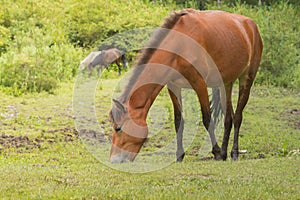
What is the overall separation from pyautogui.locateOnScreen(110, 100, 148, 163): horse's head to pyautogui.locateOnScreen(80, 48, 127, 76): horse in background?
418 inches

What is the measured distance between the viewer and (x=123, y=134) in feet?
21.7

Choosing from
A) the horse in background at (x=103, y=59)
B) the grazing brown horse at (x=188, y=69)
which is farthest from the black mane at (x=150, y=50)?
the horse in background at (x=103, y=59)

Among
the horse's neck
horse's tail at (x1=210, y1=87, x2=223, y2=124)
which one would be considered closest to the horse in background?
horse's tail at (x1=210, y1=87, x2=223, y2=124)

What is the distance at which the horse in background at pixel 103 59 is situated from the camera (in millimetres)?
17312

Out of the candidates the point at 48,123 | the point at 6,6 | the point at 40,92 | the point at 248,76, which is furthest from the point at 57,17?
the point at 248,76

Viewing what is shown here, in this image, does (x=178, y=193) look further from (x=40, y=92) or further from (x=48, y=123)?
(x=40, y=92)

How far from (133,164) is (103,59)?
11.5m

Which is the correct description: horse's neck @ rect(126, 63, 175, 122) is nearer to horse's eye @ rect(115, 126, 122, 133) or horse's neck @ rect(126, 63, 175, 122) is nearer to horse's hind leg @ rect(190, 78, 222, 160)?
horse's eye @ rect(115, 126, 122, 133)

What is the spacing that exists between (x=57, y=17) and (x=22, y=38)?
3.97 m

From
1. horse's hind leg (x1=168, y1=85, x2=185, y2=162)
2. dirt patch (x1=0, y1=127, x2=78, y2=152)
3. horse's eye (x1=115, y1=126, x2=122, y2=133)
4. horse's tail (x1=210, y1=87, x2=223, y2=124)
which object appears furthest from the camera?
dirt patch (x1=0, y1=127, x2=78, y2=152)

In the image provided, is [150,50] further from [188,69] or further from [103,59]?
[103,59]

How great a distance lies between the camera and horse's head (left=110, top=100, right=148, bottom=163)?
662 cm

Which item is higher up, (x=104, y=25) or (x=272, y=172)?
(x=272, y=172)

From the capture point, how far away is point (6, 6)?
2116 cm
